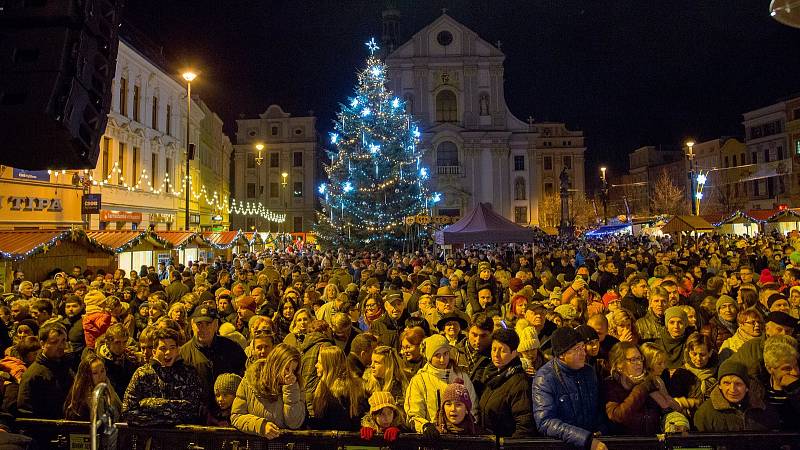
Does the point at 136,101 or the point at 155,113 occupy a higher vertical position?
the point at 155,113

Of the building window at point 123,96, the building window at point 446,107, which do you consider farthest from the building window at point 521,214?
the building window at point 123,96

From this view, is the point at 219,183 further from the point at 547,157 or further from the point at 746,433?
the point at 746,433

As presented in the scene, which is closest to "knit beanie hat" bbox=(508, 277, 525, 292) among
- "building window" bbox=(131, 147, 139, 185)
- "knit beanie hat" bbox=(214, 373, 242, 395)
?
"knit beanie hat" bbox=(214, 373, 242, 395)

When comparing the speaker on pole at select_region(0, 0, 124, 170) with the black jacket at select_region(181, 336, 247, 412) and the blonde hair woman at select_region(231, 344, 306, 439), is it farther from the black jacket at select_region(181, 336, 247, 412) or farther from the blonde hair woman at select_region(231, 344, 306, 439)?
the black jacket at select_region(181, 336, 247, 412)

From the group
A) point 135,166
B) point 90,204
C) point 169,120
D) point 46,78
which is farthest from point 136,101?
point 46,78

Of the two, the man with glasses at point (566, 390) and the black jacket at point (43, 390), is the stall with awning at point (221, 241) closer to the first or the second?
the black jacket at point (43, 390)

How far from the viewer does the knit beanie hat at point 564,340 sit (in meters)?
4.09

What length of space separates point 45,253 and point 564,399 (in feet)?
55.0

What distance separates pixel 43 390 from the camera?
4.85 metres

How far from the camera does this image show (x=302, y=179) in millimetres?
66938

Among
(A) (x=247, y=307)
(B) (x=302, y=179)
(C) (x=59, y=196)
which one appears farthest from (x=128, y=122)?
(B) (x=302, y=179)

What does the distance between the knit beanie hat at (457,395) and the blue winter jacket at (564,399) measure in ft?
1.50

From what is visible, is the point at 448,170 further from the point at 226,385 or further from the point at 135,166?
the point at 226,385

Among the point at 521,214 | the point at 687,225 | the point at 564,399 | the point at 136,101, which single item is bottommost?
the point at 564,399
